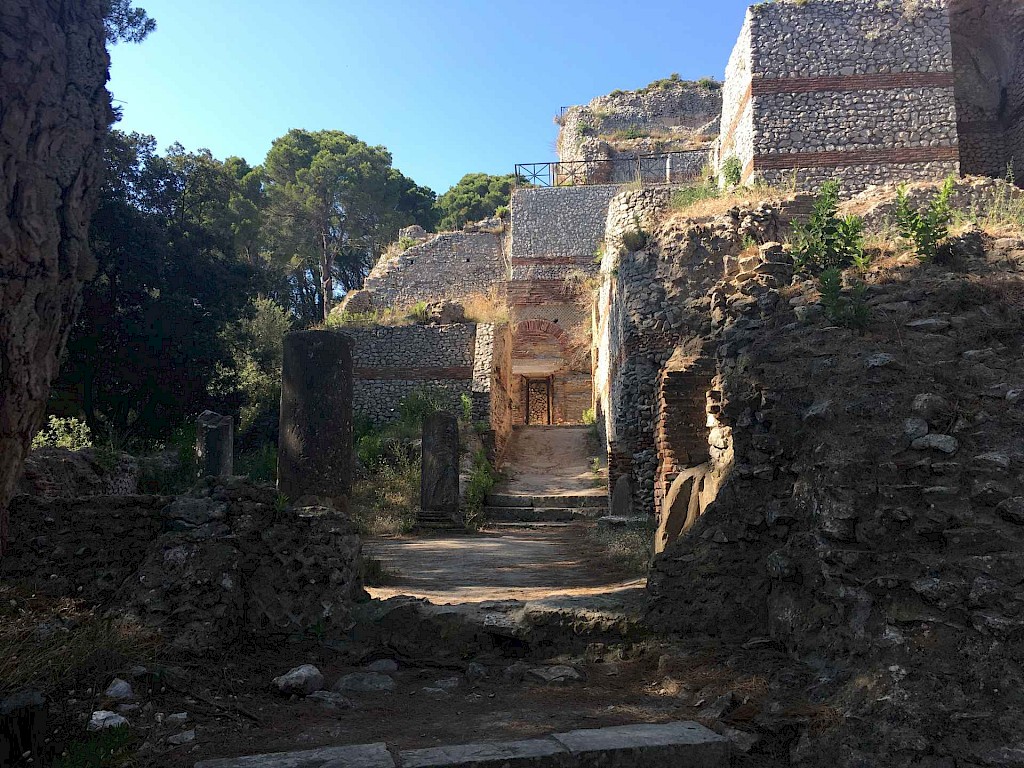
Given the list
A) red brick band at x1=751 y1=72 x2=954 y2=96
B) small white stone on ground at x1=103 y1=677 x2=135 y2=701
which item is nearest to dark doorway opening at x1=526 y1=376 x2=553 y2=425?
red brick band at x1=751 y1=72 x2=954 y2=96

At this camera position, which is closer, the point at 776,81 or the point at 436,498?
the point at 436,498

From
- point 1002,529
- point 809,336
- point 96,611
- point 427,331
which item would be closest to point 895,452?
point 1002,529

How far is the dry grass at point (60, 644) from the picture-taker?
10.6 feet

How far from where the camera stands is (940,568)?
3.31m

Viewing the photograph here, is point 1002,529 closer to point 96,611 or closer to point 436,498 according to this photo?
point 96,611

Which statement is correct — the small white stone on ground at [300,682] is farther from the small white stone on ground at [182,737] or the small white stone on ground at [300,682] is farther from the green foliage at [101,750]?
the green foliage at [101,750]

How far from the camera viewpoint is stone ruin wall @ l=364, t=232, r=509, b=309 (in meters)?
28.7

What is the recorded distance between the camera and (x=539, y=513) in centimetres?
1331

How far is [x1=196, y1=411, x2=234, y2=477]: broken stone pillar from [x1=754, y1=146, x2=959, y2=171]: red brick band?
37.7ft

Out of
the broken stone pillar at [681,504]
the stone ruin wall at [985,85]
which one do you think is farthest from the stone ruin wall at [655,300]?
the stone ruin wall at [985,85]

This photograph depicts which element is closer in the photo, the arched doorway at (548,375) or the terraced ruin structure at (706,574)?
the terraced ruin structure at (706,574)

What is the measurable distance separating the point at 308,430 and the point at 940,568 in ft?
21.2

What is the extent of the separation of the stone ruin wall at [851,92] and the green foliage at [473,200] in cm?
2432

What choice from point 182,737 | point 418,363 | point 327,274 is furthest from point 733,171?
point 327,274
